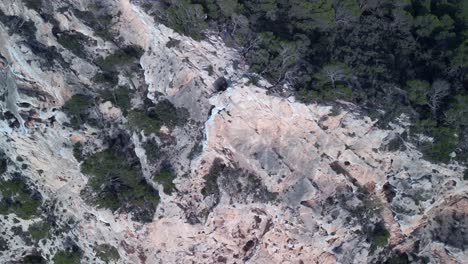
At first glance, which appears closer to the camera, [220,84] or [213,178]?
[220,84]

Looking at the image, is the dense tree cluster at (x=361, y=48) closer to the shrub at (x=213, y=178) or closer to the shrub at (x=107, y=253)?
the shrub at (x=213, y=178)

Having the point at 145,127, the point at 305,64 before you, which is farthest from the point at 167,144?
the point at 305,64

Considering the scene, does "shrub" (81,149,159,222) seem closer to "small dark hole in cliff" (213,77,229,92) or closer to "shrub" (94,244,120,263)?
"shrub" (94,244,120,263)

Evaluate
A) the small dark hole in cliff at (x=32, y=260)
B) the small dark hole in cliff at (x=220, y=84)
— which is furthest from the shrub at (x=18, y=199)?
the small dark hole in cliff at (x=220, y=84)

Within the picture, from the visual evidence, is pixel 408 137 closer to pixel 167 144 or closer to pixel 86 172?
pixel 167 144

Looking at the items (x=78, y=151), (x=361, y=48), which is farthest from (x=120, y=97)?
(x=361, y=48)

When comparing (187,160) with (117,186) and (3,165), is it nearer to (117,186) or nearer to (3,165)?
(117,186)
